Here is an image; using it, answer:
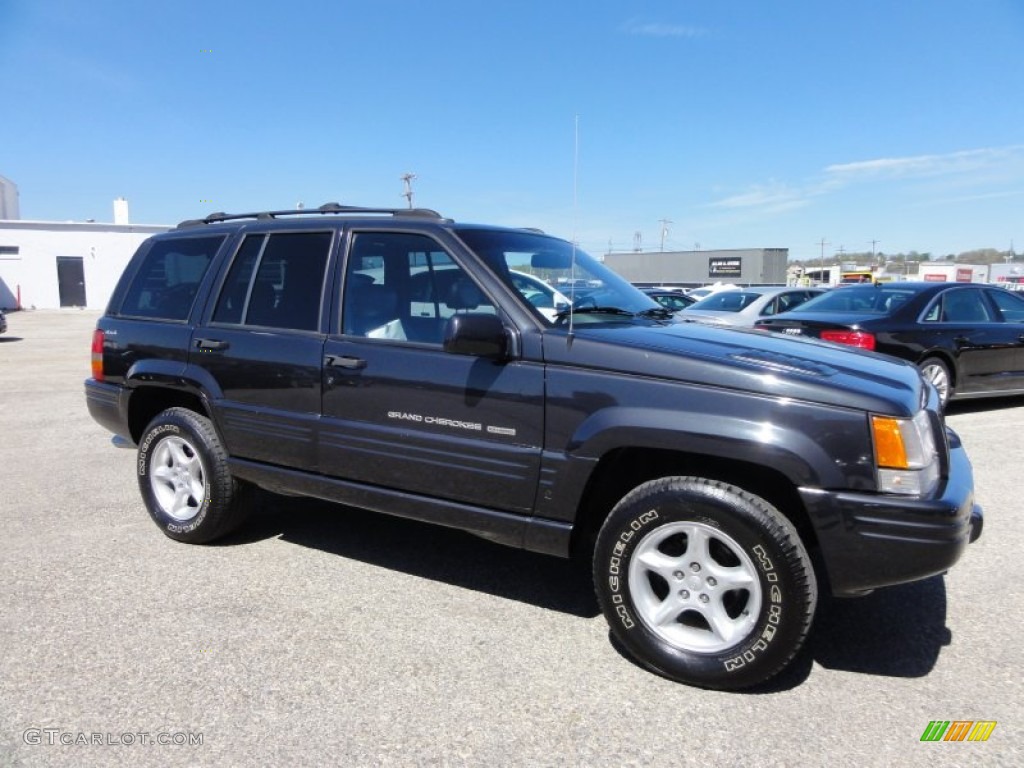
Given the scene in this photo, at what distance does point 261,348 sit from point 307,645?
1591 millimetres

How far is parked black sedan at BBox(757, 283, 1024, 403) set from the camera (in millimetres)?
7379

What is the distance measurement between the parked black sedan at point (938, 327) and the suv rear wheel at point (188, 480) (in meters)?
5.74

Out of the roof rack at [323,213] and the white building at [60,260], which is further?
the white building at [60,260]

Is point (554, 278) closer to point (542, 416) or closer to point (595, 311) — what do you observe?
point (595, 311)

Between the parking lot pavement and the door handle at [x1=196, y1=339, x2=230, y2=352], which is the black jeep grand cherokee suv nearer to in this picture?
the door handle at [x1=196, y1=339, x2=230, y2=352]

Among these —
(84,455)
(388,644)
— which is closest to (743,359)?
(388,644)

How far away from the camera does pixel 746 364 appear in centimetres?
Result: 271

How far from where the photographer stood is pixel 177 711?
99.8 inches

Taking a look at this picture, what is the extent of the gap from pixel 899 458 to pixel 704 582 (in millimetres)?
843

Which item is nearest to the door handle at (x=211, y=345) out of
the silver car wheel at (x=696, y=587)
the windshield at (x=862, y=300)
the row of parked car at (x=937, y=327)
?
the silver car wheel at (x=696, y=587)

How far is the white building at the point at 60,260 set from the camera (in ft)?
112

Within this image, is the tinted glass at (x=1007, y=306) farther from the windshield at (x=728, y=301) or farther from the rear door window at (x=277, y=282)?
the rear door window at (x=277, y=282)

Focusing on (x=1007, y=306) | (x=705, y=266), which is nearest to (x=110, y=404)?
(x=1007, y=306)

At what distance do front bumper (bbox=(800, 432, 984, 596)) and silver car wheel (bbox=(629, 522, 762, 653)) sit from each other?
30 centimetres
